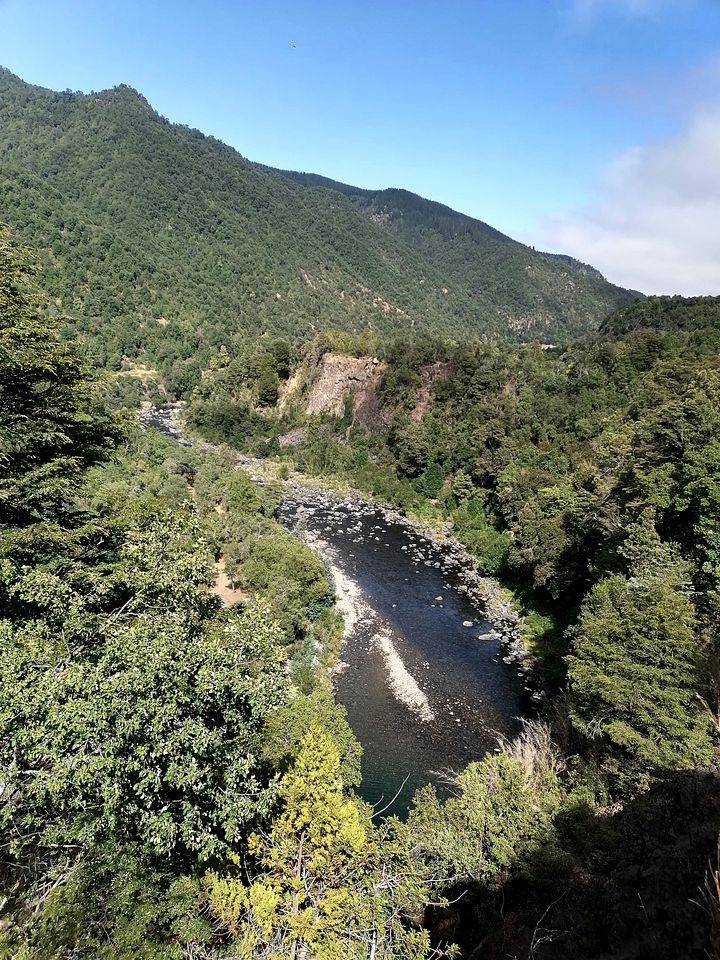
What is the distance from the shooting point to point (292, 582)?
28.6 m

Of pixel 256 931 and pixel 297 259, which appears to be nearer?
pixel 256 931

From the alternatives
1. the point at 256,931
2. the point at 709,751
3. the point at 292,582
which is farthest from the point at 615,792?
the point at 292,582

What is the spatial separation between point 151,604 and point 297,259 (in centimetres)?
17251

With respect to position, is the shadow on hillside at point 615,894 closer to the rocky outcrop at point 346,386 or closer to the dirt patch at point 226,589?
the dirt patch at point 226,589

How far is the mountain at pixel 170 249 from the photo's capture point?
352 ft

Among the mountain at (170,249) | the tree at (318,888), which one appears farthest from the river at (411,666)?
the mountain at (170,249)

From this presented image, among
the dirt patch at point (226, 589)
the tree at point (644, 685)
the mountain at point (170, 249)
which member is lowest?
the dirt patch at point (226, 589)

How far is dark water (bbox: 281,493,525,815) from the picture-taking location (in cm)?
2222

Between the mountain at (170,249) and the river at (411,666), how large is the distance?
71.0 m

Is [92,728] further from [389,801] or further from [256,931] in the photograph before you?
[389,801]

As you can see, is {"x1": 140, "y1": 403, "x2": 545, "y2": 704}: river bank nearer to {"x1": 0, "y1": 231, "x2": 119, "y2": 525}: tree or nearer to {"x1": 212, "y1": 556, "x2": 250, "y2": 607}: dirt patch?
{"x1": 212, "y1": 556, "x2": 250, "y2": 607}: dirt patch

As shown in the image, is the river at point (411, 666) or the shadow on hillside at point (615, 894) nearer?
the shadow on hillside at point (615, 894)

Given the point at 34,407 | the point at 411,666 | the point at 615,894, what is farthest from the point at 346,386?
the point at 615,894

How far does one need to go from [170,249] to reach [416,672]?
14515 centimetres
